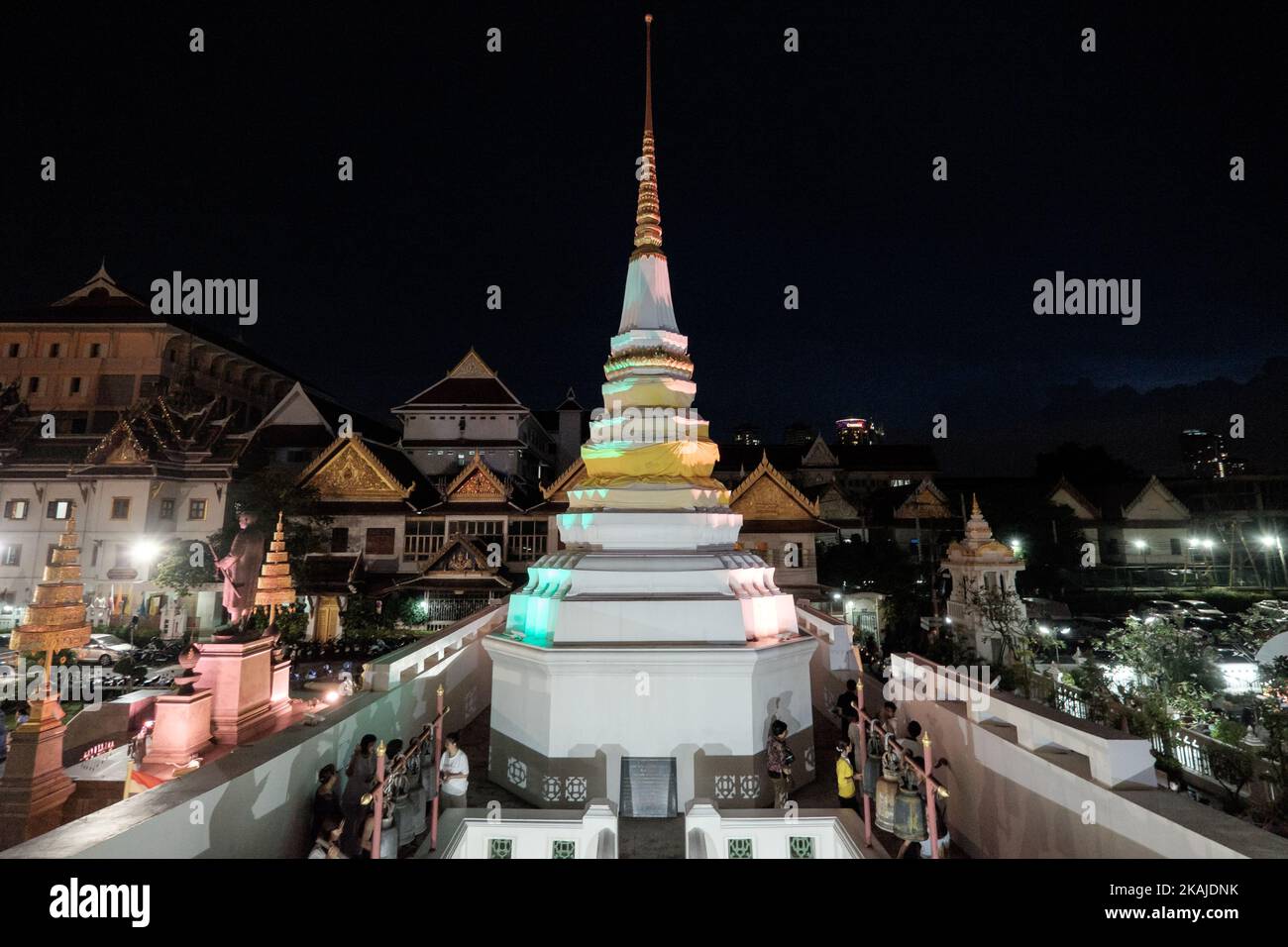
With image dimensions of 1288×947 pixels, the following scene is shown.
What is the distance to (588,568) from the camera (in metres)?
9.14

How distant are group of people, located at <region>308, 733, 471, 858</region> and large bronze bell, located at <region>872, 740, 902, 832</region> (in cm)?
492

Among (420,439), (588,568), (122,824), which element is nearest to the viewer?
(122,824)

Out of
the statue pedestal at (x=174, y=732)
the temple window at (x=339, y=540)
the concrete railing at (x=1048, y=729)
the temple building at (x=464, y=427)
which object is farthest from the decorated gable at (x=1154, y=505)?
the statue pedestal at (x=174, y=732)

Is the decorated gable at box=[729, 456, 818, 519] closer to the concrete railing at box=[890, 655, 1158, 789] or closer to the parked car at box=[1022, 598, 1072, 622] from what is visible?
the parked car at box=[1022, 598, 1072, 622]

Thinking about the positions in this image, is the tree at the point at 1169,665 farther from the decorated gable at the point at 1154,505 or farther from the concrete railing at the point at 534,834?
the decorated gable at the point at 1154,505

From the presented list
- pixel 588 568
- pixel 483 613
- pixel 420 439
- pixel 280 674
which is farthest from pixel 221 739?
pixel 420 439

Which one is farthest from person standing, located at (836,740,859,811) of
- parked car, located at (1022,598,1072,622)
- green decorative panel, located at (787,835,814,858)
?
parked car, located at (1022,598,1072,622)

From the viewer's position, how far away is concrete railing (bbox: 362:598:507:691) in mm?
8719

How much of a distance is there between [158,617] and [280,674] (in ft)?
64.9

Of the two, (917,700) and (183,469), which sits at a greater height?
(183,469)

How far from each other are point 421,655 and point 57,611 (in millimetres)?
6926
